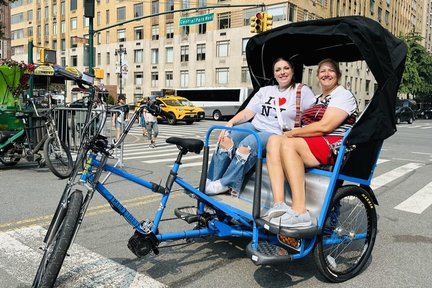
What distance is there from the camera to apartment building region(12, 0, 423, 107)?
145ft

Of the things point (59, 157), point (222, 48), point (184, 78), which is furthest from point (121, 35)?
point (59, 157)

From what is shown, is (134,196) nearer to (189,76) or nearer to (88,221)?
(88,221)

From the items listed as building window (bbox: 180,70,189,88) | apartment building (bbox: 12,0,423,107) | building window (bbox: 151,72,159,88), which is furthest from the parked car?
building window (bbox: 151,72,159,88)

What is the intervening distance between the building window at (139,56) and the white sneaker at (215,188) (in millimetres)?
51987

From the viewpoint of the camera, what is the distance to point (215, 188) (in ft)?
13.3

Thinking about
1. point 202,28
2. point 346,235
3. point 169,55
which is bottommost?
point 346,235

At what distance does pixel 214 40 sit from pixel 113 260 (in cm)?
4440

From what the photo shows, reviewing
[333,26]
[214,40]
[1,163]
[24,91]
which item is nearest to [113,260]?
[333,26]

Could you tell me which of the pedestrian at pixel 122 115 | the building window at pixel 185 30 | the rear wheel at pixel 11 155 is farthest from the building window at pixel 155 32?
the rear wheel at pixel 11 155

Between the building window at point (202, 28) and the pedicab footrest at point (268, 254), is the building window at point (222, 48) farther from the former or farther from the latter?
the pedicab footrest at point (268, 254)

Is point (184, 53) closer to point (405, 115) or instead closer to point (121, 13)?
point (121, 13)

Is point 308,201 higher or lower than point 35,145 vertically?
higher

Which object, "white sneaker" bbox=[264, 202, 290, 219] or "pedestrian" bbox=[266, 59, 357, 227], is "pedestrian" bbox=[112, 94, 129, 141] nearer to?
"pedestrian" bbox=[266, 59, 357, 227]

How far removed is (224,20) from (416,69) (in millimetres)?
22446
